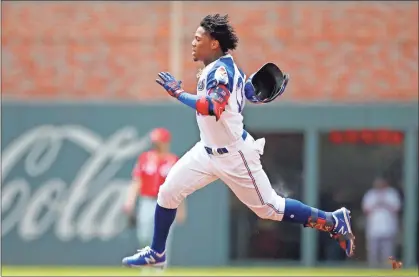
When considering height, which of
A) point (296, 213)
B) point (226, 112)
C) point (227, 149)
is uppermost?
point (226, 112)

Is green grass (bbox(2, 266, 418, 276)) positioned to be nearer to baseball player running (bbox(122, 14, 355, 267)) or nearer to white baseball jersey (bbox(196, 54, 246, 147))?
baseball player running (bbox(122, 14, 355, 267))

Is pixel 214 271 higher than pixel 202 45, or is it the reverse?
pixel 202 45

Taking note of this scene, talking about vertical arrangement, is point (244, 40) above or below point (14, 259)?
above

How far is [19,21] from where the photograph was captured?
832 inches

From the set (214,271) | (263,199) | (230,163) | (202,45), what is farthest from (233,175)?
(214,271)

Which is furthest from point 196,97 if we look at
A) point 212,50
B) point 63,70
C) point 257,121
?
point 63,70

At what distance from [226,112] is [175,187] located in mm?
835

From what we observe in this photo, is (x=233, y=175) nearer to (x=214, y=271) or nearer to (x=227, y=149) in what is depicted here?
(x=227, y=149)

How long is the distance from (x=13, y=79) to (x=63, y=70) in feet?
3.09

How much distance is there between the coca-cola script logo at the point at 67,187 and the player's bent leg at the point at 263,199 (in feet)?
33.4

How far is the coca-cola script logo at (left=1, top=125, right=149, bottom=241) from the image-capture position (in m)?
20.2

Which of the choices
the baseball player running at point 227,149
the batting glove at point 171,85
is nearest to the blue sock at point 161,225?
the baseball player running at point 227,149

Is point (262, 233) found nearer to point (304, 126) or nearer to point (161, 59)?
point (304, 126)

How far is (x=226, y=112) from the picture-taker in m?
9.80
